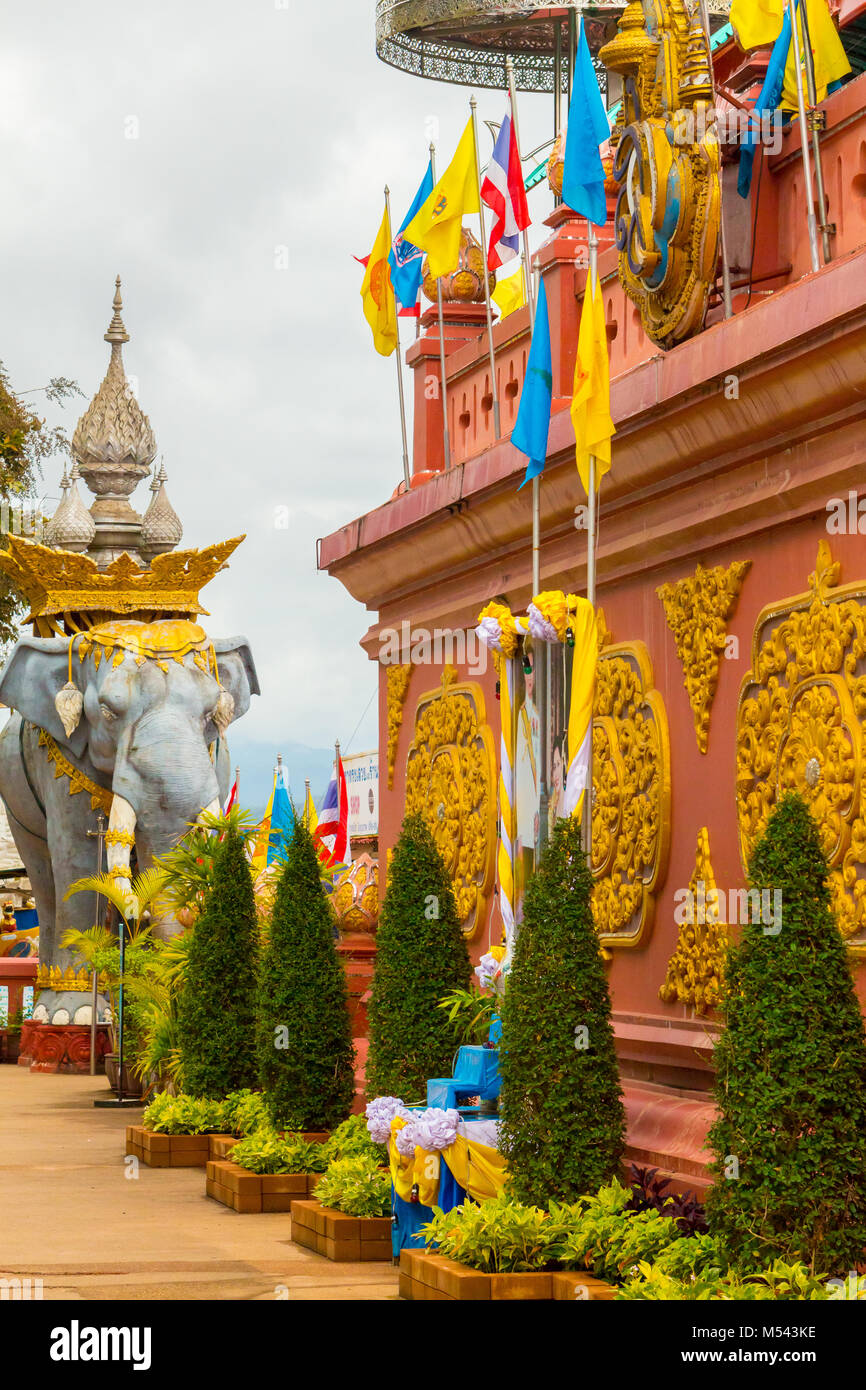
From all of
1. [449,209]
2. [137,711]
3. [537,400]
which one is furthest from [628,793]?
[137,711]

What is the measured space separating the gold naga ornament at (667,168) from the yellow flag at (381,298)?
3839 mm

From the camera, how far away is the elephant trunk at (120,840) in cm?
2025

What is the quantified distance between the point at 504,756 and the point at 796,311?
2.65 meters

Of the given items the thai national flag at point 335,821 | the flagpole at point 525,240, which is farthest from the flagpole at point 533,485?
the thai national flag at point 335,821

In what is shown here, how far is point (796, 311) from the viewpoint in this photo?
24.7 feet

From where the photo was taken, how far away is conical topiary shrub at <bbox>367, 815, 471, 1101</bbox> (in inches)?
377

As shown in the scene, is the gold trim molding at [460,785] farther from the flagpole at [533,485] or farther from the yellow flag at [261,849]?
the yellow flag at [261,849]

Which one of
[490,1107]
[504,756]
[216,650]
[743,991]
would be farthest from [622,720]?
[216,650]

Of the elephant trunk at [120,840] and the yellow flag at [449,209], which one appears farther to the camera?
the elephant trunk at [120,840]

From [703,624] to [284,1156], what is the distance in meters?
3.78

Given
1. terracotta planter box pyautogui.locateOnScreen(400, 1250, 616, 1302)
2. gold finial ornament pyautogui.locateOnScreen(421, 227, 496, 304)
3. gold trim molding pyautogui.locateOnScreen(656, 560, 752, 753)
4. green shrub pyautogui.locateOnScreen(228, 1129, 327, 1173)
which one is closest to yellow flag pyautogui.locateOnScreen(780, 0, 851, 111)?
gold trim molding pyautogui.locateOnScreen(656, 560, 752, 753)

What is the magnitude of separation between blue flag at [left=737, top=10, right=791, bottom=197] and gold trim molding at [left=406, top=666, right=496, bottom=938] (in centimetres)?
382

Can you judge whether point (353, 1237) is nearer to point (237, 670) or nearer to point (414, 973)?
point (414, 973)

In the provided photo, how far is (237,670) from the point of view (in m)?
23.0
